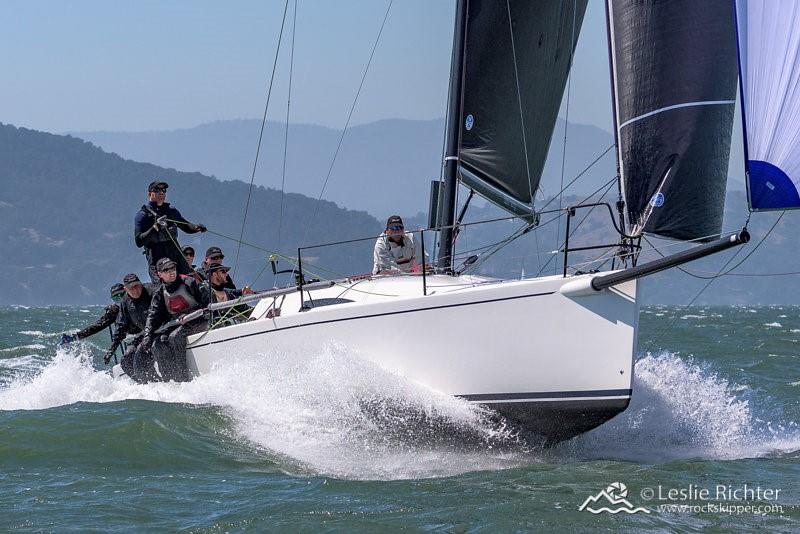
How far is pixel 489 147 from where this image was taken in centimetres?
979

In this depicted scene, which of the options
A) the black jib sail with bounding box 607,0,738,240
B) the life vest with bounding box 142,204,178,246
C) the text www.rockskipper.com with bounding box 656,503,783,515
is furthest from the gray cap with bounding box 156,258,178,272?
the text www.rockskipper.com with bounding box 656,503,783,515

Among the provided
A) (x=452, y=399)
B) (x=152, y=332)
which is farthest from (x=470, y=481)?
(x=152, y=332)

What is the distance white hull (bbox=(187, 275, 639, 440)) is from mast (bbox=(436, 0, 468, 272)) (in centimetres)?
98

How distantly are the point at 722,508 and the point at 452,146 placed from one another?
14.2 ft

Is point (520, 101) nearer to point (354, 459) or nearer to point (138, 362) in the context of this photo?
point (354, 459)

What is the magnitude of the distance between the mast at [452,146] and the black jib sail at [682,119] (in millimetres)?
1916

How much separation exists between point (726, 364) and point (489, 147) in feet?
31.3

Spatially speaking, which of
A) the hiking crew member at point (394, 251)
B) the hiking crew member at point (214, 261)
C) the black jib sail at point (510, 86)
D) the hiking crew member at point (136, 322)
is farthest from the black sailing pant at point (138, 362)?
the black jib sail at point (510, 86)

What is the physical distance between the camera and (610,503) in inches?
252

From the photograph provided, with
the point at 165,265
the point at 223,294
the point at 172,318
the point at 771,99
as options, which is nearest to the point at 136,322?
the point at 172,318

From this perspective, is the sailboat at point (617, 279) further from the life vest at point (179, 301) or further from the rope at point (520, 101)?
the life vest at point (179, 301)

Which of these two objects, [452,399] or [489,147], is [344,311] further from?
[489,147]

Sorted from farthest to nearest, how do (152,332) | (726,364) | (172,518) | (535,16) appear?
(726,364), (152,332), (535,16), (172,518)

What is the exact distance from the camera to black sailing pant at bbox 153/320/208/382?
10.4 m
